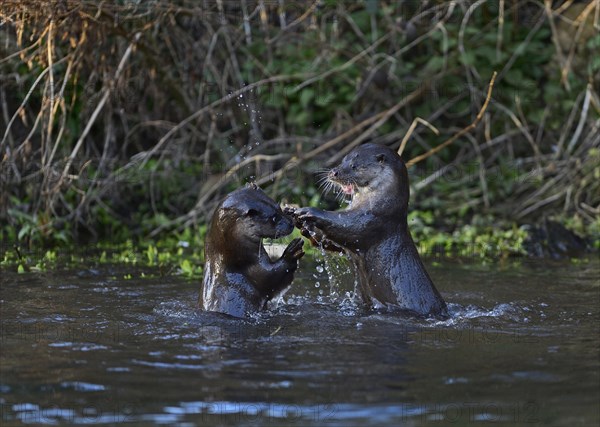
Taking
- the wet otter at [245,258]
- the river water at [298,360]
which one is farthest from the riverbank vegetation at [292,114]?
the wet otter at [245,258]

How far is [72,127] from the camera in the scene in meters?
8.51

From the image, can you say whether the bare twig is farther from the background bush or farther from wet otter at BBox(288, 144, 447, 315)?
wet otter at BBox(288, 144, 447, 315)

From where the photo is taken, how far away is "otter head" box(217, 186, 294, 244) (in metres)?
4.97

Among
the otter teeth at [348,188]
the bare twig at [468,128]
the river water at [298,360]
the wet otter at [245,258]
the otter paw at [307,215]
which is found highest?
the bare twig at [468,128]

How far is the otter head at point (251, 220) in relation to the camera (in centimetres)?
497

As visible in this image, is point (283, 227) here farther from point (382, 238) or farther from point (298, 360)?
point (298, 360)

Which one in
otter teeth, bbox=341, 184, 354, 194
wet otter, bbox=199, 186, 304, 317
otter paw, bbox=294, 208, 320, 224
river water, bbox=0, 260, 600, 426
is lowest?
river water, bbox=0, 260, 600, 426

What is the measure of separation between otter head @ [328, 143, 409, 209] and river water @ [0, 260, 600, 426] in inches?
22.9

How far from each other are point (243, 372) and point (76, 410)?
26.8 inches

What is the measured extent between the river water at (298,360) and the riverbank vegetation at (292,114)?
1.88 m

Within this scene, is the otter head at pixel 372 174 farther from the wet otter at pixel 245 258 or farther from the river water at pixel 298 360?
the river water at pixel 298 360

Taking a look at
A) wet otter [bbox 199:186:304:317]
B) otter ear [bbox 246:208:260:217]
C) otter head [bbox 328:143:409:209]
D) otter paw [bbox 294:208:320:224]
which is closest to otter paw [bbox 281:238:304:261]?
wet otter [bbox 199:186:304:317]

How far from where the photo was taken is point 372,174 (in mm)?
5266

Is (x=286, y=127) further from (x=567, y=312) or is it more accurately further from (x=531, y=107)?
(x=567, y=312)
